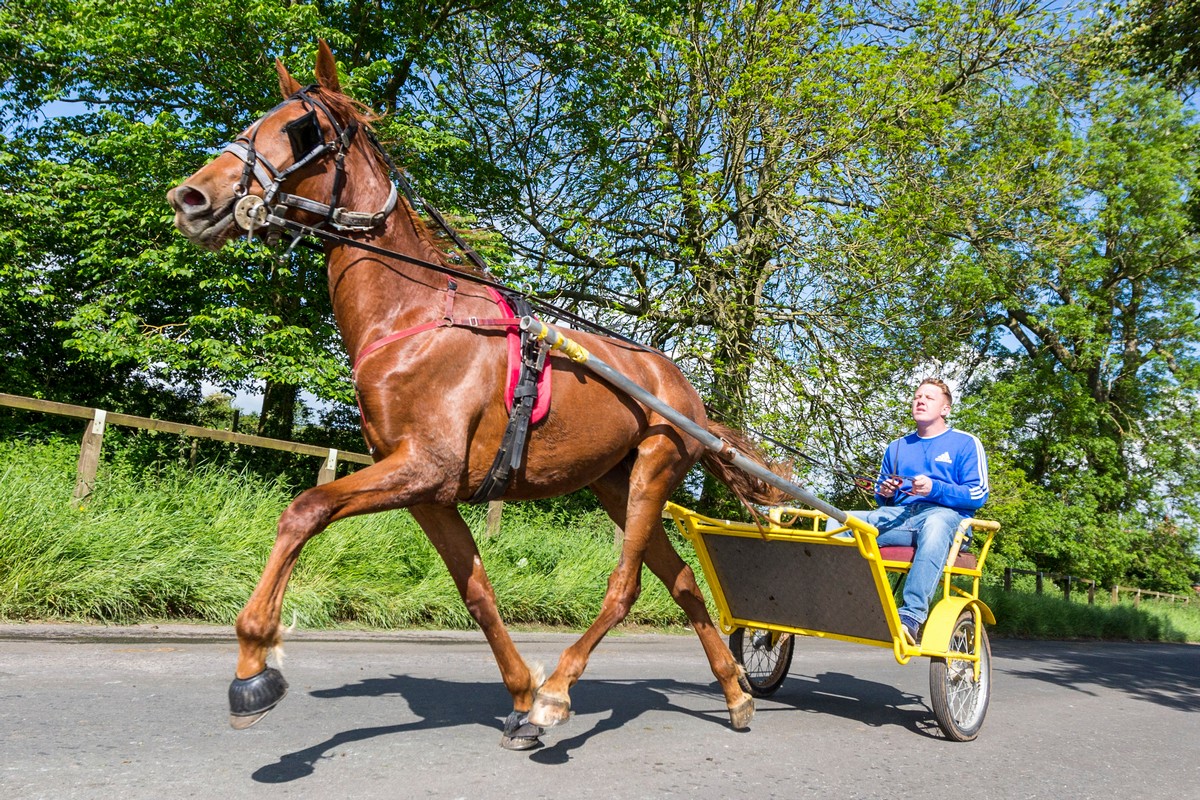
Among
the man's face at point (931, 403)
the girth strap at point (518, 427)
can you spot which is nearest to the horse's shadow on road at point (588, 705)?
the girth strap at point (518, 427)

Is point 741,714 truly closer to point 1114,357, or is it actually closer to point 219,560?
point 219,560

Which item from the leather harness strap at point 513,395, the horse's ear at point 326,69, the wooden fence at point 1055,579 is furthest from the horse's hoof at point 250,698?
the wooden fence at point 1055,579

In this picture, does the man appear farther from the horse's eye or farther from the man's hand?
the horse's eye

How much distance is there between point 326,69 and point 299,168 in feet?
1.61

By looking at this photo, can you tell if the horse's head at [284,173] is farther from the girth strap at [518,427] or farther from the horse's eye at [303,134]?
the girth strap at [518,427]

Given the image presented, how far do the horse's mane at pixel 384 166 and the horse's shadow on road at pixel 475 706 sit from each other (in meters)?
2.13

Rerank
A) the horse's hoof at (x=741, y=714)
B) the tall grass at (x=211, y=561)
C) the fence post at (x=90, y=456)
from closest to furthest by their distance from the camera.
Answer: the horse's hoof at (x=741, y=714) → the tall grass at (x=211, y=561) → the fence post at (x=90, y=456)

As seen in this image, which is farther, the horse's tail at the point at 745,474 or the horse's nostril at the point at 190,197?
the horse's tail at the point at 745,474

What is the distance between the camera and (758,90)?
545 inches

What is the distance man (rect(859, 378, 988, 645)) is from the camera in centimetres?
524

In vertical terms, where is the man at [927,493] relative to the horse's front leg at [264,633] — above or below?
above

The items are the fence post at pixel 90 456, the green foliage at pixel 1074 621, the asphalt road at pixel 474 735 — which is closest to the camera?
the asphalt road at pixel 474 735

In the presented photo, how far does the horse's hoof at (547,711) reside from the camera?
3.81m

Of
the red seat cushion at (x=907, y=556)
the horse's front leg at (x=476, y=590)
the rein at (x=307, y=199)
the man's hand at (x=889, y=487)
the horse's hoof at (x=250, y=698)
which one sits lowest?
the horse's hoof at (x=250, y=698)
